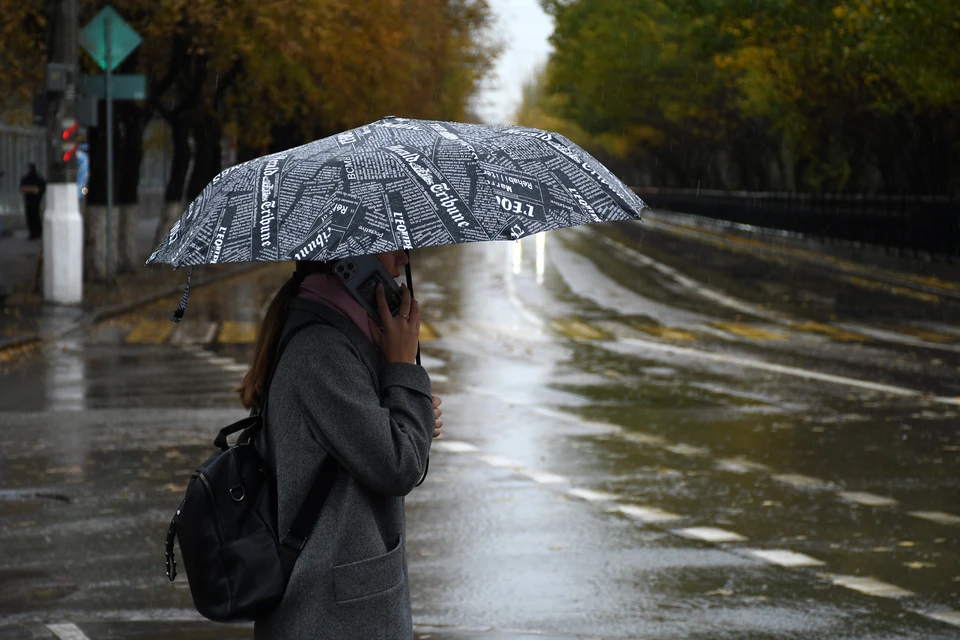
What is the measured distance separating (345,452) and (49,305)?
20628 mm

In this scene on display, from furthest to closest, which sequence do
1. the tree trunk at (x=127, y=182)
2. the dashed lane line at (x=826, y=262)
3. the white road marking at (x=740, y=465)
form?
1. the tree trunk at (x=127, y=182)
2. the dashed lane line at (x=826, y=262)
3. the white road marking at (x=740, y=465)

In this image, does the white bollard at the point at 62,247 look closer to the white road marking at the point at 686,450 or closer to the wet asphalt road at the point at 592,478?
the wet asphalt road at the point at 592,478

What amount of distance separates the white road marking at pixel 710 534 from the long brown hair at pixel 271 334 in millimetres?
4973

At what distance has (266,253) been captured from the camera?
3.41 metres

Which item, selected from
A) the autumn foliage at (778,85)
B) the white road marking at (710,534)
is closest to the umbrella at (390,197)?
the white road marking at (710,534)

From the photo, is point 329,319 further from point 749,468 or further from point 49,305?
point 49,305

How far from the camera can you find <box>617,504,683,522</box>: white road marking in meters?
8.68

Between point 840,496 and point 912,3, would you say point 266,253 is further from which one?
point 912,3

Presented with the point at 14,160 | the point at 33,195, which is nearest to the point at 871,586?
the point at 33,195

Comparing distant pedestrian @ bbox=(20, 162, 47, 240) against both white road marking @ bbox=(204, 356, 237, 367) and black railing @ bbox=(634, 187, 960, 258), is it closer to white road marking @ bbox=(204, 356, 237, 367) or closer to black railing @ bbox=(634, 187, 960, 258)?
black railing @ bbox=(634, 187, 960, 258)

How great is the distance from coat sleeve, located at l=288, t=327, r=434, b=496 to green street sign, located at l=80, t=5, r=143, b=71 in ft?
70.9

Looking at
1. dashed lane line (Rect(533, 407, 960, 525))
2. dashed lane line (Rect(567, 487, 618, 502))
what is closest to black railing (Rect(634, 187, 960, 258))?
dashed lane line (Rect(533, 407, 960, 525))

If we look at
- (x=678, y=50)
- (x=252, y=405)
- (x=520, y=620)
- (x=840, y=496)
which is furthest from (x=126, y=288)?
(x=678, y=50)

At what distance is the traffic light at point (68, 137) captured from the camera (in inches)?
910
